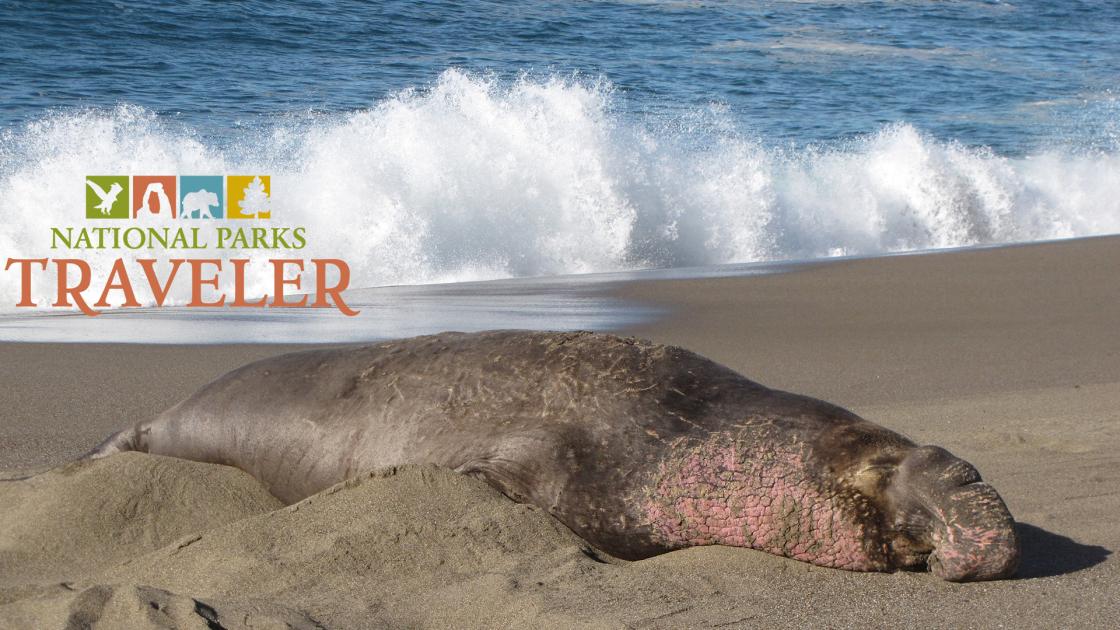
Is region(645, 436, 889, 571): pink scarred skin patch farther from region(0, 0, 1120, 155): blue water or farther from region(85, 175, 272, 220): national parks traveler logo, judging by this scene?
region(0, 0, 1120, 155): blue water

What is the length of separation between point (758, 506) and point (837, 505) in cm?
20

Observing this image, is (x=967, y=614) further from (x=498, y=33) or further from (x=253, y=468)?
(x=498, y=33)

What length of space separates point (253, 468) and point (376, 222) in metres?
8.33

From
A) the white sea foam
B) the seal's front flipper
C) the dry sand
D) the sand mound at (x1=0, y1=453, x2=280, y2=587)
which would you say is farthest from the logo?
the sand mound at (x1=0, y1=453, x2=280, y2=587)

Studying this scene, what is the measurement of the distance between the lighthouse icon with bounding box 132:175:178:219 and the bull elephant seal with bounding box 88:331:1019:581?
8.66 m

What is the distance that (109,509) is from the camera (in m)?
3.67

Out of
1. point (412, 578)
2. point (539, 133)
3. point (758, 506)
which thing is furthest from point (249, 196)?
point (758, 506)

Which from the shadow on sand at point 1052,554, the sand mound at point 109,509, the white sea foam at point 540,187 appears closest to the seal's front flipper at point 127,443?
the sand mound at point 109,509

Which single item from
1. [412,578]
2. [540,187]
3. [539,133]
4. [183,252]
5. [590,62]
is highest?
[590,62]

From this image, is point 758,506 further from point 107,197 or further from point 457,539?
point 107,197

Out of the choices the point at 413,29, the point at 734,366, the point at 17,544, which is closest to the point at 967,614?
the point at 17,544

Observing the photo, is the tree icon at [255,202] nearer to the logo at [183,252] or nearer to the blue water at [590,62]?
the logo at [183,252]

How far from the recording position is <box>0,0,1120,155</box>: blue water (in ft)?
56.6

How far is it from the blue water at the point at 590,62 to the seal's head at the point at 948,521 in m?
13.2
